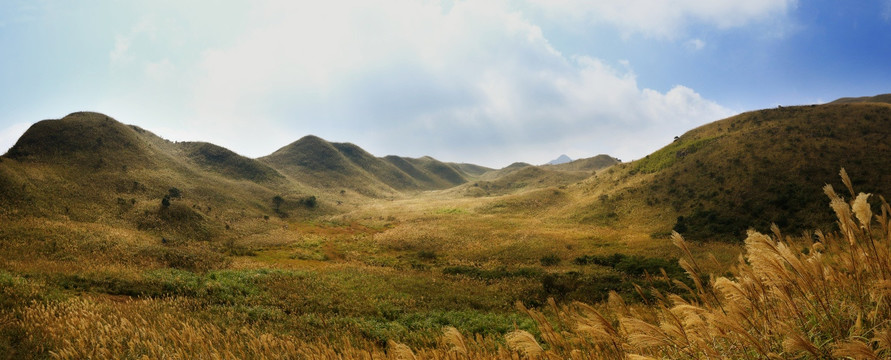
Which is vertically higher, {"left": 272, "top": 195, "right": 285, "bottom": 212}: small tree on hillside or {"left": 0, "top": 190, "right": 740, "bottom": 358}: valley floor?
{"left": 272, "top": 195, "right": 285, "bottom": 212}: small tree on hillside

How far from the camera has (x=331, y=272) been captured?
18203mm

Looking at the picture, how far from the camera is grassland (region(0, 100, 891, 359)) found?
2.63m

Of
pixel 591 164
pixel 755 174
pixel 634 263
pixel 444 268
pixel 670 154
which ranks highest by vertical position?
pixel 591 164

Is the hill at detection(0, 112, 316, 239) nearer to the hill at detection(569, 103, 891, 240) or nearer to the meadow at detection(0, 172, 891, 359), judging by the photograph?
the meadow at detection(0, 172, 891, 359)

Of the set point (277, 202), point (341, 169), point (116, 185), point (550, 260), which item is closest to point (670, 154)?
point (550, 260)

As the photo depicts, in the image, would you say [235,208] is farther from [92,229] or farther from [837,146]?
[837,146]

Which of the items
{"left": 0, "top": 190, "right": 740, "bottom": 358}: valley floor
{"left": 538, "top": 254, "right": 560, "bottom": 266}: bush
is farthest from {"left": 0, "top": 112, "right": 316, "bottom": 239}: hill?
{"left": 538, "top": 254, "right": 560, "bottom": 266}: bush

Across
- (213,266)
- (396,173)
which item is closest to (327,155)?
(396,173)

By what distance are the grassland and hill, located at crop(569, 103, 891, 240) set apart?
31 centimetres

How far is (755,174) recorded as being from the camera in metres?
32.2

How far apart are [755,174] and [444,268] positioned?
103 ft

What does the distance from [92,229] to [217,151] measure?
5807 cm

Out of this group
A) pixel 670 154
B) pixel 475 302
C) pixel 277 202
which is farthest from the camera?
pixel 277 202

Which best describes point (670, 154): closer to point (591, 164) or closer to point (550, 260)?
point (550, 260)
